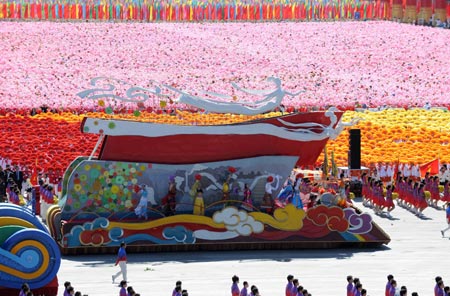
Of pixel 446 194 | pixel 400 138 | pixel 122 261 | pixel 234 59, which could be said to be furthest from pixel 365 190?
pixel 234 59

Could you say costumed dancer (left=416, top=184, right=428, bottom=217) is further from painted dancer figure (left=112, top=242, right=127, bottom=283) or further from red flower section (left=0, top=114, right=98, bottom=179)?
painted dancer figure (left=112, top=242, right=127, bottom=283)

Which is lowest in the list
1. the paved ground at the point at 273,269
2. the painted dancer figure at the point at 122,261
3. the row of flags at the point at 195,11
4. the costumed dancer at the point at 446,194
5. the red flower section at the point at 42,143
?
the paved ground at the point at 273,269

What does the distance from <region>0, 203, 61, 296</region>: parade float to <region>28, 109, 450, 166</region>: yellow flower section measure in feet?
61.2

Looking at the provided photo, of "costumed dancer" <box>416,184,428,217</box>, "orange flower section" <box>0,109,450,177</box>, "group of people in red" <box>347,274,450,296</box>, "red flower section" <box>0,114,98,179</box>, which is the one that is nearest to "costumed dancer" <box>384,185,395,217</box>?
"costumed dancer" <box>416,184,428,217</box>

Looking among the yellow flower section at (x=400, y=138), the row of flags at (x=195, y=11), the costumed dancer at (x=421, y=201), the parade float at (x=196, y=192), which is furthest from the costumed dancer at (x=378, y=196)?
the row of flags at (x=195, y=11)

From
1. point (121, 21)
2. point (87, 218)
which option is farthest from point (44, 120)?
point (121, 21)

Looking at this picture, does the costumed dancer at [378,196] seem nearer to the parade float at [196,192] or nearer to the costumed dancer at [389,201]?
the costumed dancer at [389,201]

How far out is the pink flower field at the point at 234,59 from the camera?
66.0 metres

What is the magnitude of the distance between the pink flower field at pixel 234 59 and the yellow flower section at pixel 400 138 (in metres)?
4.00

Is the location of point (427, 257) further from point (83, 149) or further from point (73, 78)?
point (73, 78)

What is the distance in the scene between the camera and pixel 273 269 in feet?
106

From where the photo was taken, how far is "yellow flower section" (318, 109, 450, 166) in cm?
4981

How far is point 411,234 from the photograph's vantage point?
37.4 metres

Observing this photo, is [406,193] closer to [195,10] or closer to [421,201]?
[421,201]
